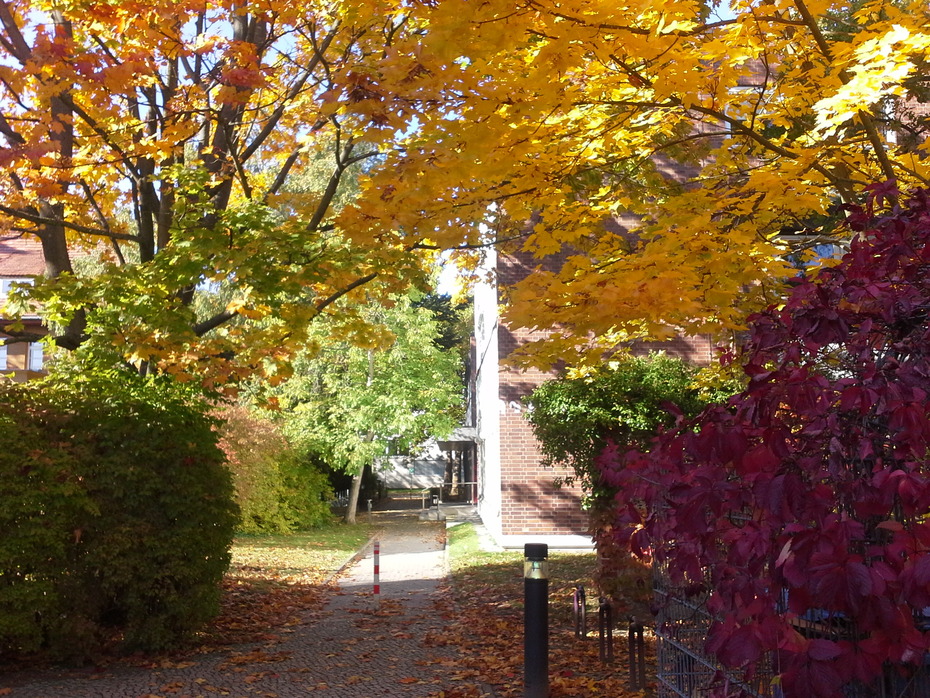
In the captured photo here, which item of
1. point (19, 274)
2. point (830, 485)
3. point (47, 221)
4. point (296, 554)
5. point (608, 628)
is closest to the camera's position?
point (830, 485)

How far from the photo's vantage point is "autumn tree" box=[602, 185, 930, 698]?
2.11 m

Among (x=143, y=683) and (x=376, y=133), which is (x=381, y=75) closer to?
(x=376, y=133)

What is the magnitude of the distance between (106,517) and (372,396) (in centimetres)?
2013

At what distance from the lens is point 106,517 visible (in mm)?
8109

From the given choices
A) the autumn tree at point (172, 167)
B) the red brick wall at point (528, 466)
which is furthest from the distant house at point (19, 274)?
the autumn tree at point (172, 167)

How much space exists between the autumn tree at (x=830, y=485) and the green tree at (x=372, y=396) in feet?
81.9

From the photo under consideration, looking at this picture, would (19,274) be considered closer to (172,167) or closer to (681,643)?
(172,167)

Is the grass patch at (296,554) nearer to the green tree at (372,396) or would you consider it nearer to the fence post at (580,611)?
the green tree at (372,396)

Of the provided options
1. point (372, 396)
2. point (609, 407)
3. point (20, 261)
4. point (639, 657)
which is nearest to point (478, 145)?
point (639, 657)

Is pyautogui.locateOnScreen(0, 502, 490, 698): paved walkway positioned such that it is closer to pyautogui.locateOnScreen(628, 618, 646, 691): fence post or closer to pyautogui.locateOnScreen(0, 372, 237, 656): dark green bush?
pyautogui.locateOnScreen(0, 372, 237, 656): dark green bush

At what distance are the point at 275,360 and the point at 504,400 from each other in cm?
881

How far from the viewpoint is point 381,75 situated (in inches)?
211

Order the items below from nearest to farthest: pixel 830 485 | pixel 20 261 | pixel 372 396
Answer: pixel 830 485, pixel 372 396, pixel 20 261

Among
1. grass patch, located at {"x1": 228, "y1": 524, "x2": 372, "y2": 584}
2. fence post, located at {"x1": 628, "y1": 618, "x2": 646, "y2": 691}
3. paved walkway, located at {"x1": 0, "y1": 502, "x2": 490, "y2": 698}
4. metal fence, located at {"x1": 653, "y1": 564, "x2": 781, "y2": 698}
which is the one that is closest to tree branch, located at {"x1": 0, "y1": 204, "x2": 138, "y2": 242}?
paved walkway, located at {"x1": 0, "y1": 502, "x2": 490, "y2": 698}
